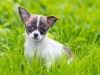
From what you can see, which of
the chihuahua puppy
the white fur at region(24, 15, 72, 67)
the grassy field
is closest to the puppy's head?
the chihuahua puppy

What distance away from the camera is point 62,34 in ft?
23.9

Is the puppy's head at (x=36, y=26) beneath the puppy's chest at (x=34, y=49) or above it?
above

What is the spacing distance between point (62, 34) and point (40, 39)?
4.28 ft

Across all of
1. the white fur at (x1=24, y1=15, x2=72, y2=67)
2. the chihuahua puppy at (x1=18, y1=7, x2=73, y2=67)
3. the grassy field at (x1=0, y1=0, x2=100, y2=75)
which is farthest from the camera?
the white fur at (x1=24, y1=15, x2=72, y2=67)

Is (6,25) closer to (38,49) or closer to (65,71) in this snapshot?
(38,49)

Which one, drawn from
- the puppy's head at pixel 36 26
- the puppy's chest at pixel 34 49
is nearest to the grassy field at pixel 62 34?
the puppy's chest at pixel 34 49

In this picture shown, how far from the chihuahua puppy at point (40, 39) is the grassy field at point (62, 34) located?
177 mm

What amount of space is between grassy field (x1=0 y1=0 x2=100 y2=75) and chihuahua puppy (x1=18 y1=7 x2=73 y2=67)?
0.18 metres

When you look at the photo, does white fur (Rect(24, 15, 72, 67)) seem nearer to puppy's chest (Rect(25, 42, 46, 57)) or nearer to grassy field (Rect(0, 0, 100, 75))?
puppy's chest (Rect(25, 42, 46, 57))

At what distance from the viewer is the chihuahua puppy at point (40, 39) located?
594 cm

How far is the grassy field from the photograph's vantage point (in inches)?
229

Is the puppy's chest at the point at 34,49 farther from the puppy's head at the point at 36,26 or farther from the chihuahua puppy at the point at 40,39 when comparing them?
the puppy's head at the point at 36,26

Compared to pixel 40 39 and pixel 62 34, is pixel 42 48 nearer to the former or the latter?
pixel 40 39

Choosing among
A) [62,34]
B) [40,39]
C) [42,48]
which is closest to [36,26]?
[40,39]
